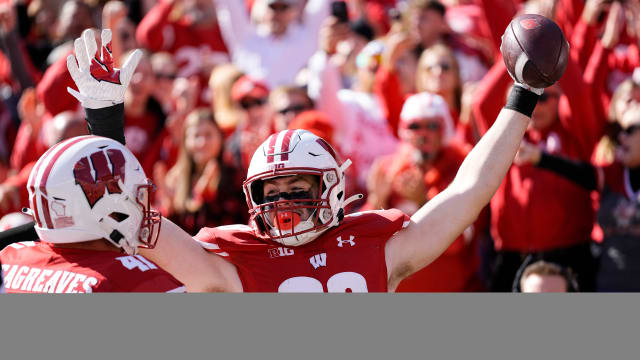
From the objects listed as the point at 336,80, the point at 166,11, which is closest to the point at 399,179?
the point at 336,80

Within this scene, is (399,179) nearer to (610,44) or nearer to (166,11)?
(610,44)

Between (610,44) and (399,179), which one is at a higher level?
(610,44)

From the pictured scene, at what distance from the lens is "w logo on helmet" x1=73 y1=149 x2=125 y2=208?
2.97 meters

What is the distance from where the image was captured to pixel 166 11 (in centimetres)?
781

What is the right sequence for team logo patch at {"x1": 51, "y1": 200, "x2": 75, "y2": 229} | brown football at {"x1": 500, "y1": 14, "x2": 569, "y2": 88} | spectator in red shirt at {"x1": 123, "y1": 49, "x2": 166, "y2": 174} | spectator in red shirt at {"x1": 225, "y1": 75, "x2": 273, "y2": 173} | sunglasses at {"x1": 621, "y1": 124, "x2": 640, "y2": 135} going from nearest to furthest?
1. team logo patch at {"x1": 51, "y1": 200, "x2": 75, "y2": 229}
2. brown football at {"x1": 500, "y1": 14, "x2": 569, "y2": 88}
3. sunglasses at {"x1": 621, "y1": 124, "x2": 640, "y2": 135}
4. spectator in red shirt at {"x1": 225, "y1": 75, "x2": 273, "y2": 173}
5. spectator in red shirt at {"x1": 123, "y1": 49, "x2": 166, "y2": 174}

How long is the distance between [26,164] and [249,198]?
4261mm

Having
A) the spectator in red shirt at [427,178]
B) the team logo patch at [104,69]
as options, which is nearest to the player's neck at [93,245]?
the team logo patch at [104,69]

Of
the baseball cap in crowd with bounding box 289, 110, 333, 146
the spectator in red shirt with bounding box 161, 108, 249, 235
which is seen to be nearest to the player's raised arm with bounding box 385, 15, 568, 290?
the baseball cap in crowd with bounding box 289, 110, 333, 146

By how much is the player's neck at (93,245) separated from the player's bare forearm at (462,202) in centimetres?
102

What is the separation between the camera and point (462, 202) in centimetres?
343

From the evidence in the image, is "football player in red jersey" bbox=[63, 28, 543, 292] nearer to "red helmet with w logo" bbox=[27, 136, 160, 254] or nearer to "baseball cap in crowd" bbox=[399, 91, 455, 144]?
"red helmet with w logo" bbox=[27, 136, 160, 254]

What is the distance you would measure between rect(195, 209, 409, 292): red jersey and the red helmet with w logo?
437 mm

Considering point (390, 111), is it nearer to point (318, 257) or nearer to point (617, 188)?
point (617, 188)

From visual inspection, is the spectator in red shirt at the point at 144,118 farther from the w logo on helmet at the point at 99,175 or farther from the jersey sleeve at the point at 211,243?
the w logo on helmet at the point at 99,175
